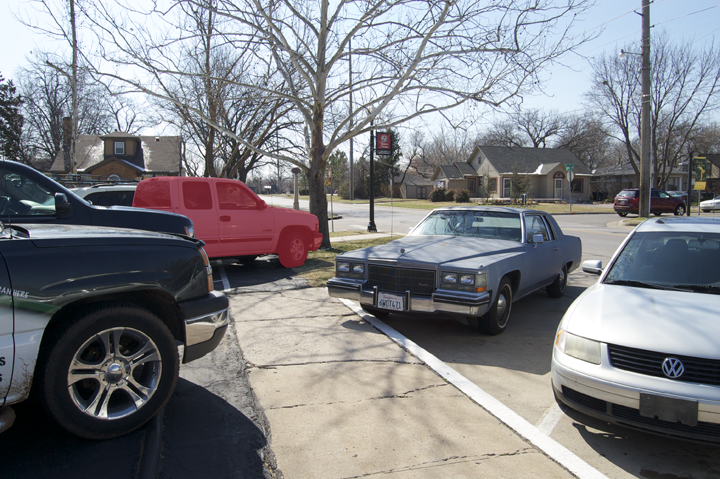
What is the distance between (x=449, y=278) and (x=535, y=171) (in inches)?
2148

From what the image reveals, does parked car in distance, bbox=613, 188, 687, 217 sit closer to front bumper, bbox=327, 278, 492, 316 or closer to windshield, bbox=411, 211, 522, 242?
windshield, bbox=411, 211, 522, 242

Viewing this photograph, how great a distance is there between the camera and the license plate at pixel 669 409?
289 centimetres

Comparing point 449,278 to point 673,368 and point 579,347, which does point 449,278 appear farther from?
point 673,368

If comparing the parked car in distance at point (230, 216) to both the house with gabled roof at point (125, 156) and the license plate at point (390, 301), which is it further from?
the house with gabled roof at point (125, 156)

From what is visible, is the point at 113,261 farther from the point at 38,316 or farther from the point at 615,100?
the point at 615,100

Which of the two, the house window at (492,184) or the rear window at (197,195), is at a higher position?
the house window at (492,184)

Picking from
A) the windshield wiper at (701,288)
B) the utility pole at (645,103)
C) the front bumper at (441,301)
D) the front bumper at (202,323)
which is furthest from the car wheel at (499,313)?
the utility pole at (645,103)

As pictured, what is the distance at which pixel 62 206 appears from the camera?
5062mm

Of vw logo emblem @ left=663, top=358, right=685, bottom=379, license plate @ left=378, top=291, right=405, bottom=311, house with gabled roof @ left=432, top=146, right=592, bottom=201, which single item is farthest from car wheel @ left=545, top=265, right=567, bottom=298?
house with gabled roof @ left=432, top=146, right=592, bottom=201

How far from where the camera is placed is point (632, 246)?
4684 mm

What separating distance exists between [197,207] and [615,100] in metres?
41.0

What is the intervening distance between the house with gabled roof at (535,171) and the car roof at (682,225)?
163 ft

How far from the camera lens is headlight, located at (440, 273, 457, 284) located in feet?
17.6

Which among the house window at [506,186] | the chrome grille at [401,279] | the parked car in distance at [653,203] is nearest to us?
the chrome grille at [401,279]
